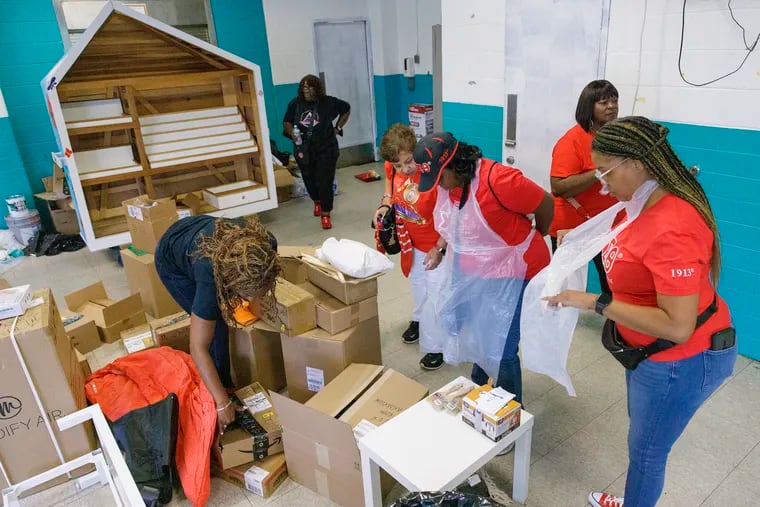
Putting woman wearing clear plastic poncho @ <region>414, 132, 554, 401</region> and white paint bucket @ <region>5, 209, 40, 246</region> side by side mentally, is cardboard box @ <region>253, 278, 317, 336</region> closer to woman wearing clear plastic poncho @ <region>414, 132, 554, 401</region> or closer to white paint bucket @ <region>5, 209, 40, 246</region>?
woman wearing clear plastic poncho @ <region>414, 132, 554, 401</region>

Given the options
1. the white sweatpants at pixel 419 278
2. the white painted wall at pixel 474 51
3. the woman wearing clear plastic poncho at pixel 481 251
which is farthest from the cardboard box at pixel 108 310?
the white painted wall at pixel 474 51

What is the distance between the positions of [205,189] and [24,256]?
1.79 meters

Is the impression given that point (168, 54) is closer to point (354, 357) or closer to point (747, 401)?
point (354, 357)

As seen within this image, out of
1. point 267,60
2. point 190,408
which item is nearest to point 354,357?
point 190,408

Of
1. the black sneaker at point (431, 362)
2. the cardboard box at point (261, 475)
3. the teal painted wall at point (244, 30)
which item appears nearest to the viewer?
the cardboard box at point (261, 475)

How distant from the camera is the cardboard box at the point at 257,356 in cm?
240

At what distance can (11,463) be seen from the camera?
6.49 ft

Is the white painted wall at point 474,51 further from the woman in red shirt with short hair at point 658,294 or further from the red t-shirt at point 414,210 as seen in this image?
the woman in red shirt with short hair at point 658,294

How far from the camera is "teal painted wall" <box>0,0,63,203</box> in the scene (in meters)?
4.66

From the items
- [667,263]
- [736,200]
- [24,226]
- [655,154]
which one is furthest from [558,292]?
[24,226]

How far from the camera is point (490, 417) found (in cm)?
160

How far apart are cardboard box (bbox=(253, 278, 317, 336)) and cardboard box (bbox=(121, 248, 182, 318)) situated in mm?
1116

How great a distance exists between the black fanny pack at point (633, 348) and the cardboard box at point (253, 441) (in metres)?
1.32

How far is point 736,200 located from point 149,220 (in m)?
3.16
